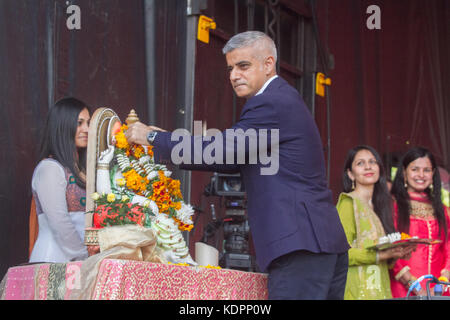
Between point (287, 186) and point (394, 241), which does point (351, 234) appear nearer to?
point (394, 241)

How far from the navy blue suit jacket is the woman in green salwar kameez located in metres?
1.32

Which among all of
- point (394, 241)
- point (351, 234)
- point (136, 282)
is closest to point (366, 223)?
point (351, 234)

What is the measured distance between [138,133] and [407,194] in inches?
87.9

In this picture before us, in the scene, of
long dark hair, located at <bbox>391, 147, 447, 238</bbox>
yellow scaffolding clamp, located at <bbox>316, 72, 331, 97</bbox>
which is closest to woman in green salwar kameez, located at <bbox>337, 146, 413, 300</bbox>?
long dark hair, located at <bbox>391, 147, 447, 238</bbox>

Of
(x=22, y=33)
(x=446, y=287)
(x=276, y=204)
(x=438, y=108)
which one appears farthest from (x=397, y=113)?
(x=276, y=204)

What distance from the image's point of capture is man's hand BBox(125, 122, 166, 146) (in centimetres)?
237

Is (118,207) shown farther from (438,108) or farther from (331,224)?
(438,108)

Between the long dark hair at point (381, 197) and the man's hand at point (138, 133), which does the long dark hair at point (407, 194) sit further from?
the man's hand at point (138, 133)

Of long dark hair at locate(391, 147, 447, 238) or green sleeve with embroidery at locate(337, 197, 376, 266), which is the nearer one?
green sleeve with embroidery at locate(337, 197, 376, 266)

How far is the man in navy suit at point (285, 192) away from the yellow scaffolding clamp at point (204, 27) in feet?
6.78

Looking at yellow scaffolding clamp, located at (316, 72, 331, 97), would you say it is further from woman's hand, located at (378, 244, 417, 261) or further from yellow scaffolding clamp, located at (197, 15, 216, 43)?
woman's hand, located at (378, 244, 417, 261)

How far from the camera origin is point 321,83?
5855mm

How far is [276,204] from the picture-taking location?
2.20m

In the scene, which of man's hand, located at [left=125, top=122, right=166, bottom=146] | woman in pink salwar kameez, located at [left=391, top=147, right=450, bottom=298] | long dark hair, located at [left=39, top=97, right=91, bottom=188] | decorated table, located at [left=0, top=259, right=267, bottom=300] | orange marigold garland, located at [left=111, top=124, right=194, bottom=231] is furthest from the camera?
woman in pink salwar kameez, located at [left=391, top=147, right=450, bottom=298]
